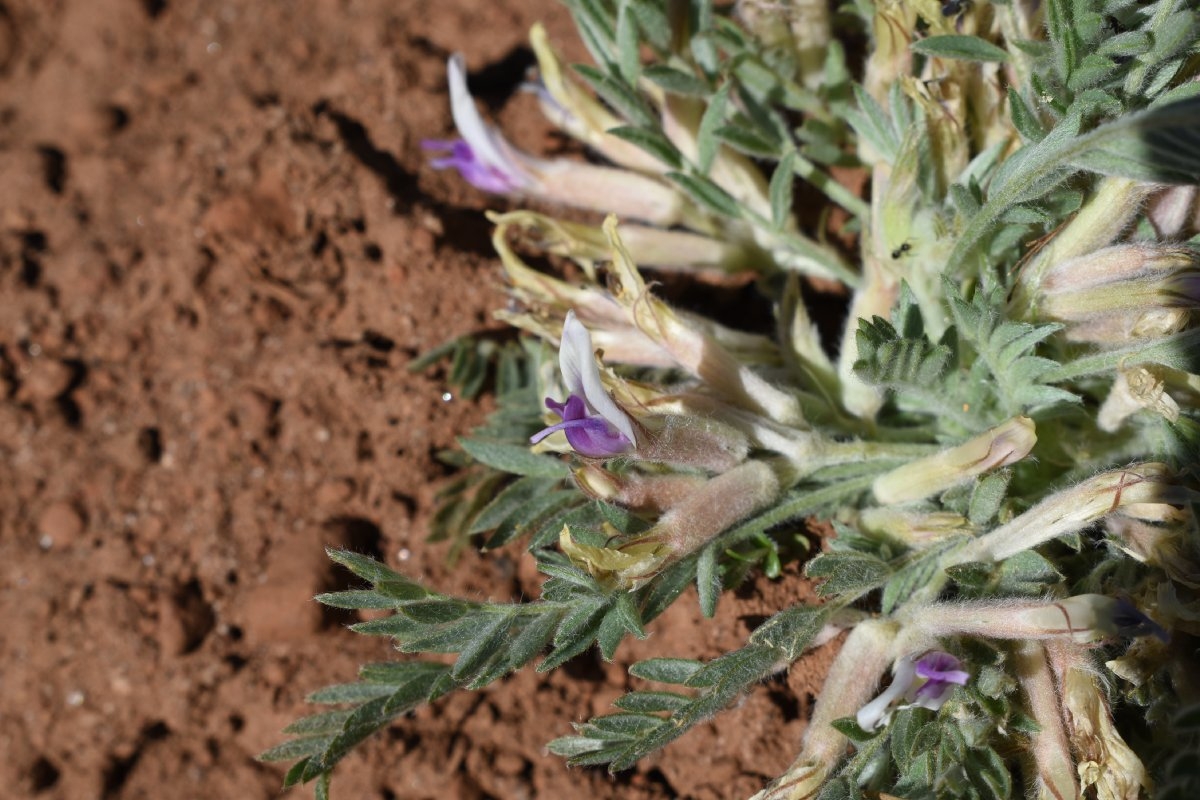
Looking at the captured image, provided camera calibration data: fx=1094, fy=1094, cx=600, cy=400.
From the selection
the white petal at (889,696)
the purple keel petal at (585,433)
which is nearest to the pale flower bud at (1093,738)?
the white petal at (889,696)

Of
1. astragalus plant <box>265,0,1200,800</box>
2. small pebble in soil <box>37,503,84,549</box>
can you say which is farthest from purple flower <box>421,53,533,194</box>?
small pebble in soil <box>37,503,84,549</box>

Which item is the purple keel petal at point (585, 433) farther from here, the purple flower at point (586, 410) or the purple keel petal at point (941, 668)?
the purple keel petal at point (941, 668)

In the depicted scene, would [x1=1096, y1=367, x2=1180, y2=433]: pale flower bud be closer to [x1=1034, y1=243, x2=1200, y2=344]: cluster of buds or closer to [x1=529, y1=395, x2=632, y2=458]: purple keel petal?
[x1=1034, y1=243, x2=1200, y2=344]: cluster of buds

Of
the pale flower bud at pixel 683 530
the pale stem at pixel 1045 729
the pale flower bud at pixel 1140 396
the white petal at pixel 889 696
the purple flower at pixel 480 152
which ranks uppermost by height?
the purple flower at pixel 480 152

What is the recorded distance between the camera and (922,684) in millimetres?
2227

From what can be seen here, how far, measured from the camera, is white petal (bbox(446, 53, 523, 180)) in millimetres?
3125

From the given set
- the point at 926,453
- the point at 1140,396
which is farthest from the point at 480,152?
the point at 1140,396

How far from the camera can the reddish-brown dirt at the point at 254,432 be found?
3.11 m

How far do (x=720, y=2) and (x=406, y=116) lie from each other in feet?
4.03

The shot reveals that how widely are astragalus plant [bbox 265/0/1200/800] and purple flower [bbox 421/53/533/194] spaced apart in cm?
27

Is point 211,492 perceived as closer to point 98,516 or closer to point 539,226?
point 98,516

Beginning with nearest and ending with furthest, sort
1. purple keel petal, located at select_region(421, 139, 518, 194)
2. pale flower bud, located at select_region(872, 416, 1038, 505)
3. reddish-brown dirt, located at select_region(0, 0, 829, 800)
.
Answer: pale flower bud, located at select_region(872, 416, 1038, 505) → reddish-brown dirt, located at select_region(0, 0, 829, 800) → purple keel petal, located at select_region(421, 139, 518, 194)

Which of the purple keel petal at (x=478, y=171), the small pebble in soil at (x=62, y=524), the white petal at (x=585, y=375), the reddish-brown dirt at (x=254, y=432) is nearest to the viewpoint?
the white petal at (x=585, y=375)

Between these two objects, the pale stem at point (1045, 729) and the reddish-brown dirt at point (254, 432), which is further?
the reddish-brown dirt at point (254, 432)
